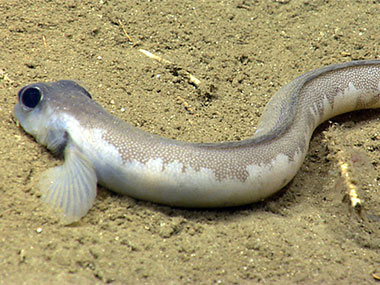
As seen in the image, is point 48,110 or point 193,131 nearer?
point 48,110

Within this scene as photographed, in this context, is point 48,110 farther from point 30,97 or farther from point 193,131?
point 193,131

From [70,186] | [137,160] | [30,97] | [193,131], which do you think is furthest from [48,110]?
[193,131]

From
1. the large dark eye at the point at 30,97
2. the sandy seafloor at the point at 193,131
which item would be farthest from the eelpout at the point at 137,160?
the sandy seafloor at the point at 193,131

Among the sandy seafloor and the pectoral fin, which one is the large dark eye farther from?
the pectoral fin

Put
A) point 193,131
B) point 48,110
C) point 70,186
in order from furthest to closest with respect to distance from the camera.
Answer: point 193,131 < point 48,110 < point 70,186

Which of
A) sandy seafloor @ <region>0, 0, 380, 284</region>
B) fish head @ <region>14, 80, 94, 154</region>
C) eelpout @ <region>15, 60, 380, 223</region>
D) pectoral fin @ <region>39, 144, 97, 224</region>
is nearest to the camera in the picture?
sandy seafloor @ <region>0, 0, 380, 284</region>

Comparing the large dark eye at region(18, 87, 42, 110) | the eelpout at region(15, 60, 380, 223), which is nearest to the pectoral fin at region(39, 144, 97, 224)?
the eelpout at region(15, 60, 380, 223)
